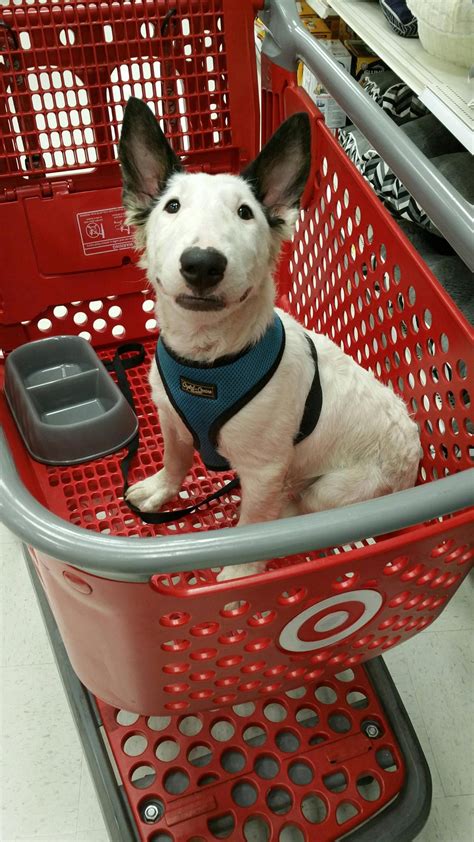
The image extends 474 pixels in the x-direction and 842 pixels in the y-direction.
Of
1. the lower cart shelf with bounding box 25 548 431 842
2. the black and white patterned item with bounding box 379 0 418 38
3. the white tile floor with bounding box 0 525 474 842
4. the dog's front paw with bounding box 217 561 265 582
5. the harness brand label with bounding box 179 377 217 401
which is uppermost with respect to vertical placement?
the black and white patterned item with bounding box 379 0 418 38

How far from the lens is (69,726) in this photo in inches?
45.0

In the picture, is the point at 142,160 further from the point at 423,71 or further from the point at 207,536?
the point at 423,71

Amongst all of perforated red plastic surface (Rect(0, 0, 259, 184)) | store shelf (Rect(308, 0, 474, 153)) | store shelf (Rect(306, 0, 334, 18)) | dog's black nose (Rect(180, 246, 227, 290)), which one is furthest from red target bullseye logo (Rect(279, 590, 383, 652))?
store shelf (Rect(306, 0, 334, 18))

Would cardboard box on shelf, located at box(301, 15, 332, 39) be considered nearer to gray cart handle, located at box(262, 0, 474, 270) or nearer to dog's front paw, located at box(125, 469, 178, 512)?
gray cart handle, located at box(262, 0, 474, 270)

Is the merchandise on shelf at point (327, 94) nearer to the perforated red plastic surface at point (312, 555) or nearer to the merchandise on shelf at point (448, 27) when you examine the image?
the merchandise on shelf at point (448, 27)

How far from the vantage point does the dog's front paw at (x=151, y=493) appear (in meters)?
1.20

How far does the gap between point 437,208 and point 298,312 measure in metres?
0.65

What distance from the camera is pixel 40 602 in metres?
1.21

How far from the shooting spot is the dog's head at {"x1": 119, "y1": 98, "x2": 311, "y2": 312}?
2.42ft

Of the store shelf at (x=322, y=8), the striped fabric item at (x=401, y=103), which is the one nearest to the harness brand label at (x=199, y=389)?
the striped fabric item at (x=401, y=103)

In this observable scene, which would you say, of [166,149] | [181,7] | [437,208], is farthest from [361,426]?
[181,7]

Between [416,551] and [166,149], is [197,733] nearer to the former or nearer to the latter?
[416,551]

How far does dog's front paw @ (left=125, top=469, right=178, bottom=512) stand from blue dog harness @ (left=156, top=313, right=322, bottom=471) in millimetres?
250

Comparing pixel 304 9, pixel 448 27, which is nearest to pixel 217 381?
pixel 448 27
